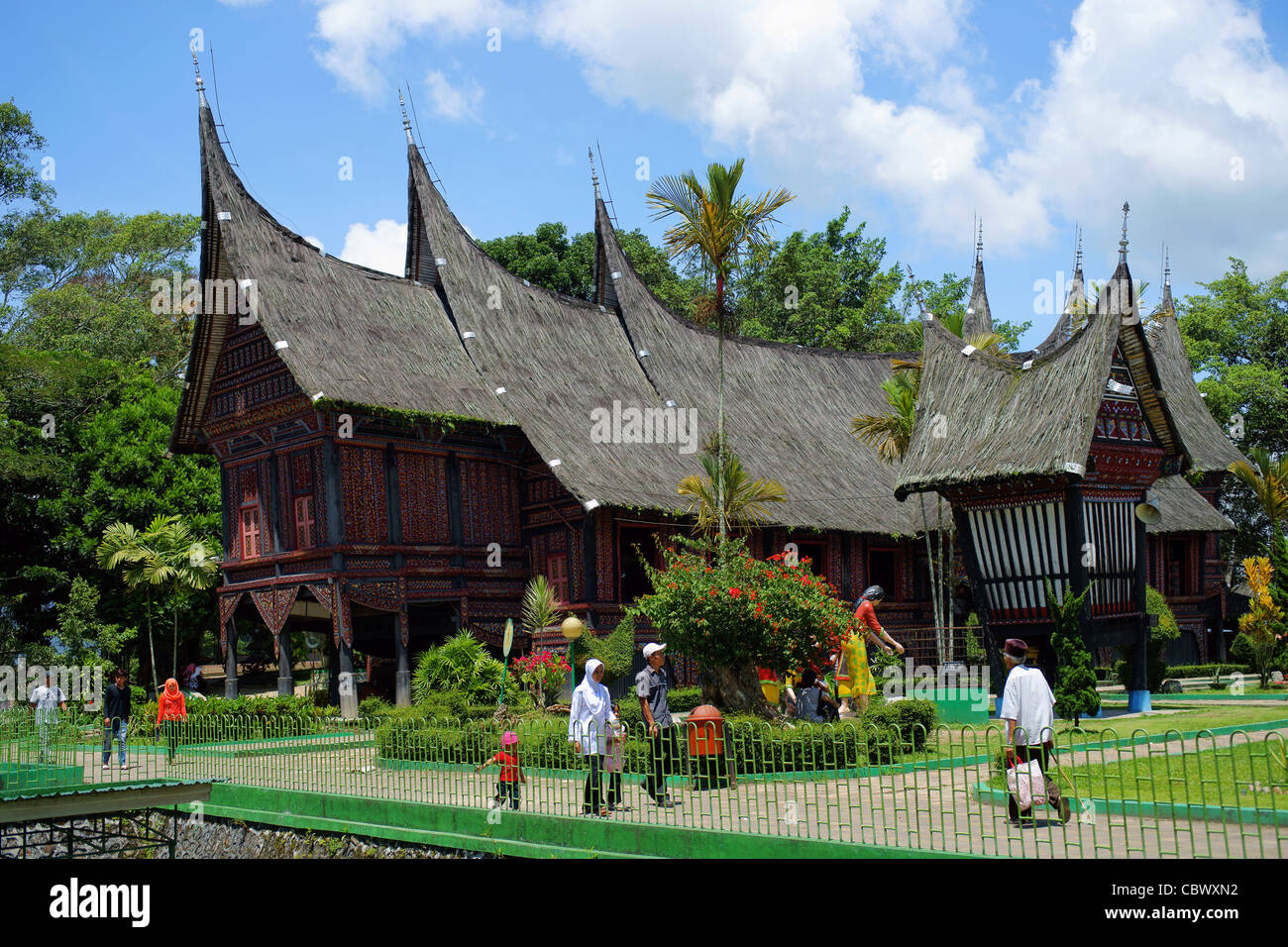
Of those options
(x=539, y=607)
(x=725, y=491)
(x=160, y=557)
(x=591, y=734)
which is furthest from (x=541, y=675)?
(x=160, y=557)

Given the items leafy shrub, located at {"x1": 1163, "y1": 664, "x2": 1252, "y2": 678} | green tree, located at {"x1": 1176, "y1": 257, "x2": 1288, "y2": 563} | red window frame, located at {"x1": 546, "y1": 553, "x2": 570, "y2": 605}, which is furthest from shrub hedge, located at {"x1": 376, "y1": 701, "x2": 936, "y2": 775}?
green tree, located at {"x1": 1176, "y1": 257, "x2": 1288, "y2": 563}

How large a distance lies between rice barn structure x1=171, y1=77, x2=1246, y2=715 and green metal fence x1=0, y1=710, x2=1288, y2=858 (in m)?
6.71

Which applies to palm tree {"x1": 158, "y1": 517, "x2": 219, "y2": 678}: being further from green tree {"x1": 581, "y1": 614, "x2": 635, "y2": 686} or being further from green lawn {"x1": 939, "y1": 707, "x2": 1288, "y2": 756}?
green lawn {"x1": 939, "y1": 707, "x2": 1288, "y2": 756}

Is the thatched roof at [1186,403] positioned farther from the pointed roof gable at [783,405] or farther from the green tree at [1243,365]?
the pointed roof gable at [783,405]

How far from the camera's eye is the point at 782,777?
1243 centimetres

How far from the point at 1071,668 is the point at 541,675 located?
381 inches

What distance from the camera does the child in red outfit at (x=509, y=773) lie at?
12102mm

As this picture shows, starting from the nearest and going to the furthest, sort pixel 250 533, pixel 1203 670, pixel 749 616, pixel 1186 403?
pixel 749 616 → pixel 250 533 → pixel 1203 670 → pixel 1186 403

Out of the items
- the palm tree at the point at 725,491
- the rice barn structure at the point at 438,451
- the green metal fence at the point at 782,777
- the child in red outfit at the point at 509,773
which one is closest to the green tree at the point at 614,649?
the rice barn structure at the point at 438,451

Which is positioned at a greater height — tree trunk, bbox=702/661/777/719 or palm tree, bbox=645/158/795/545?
palm tree, bbox=645/158/795/545

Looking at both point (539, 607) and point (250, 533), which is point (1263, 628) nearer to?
point (539, 607)

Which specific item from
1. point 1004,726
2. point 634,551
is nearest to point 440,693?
point 634,551

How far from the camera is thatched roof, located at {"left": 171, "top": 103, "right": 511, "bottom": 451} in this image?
24.5 m
